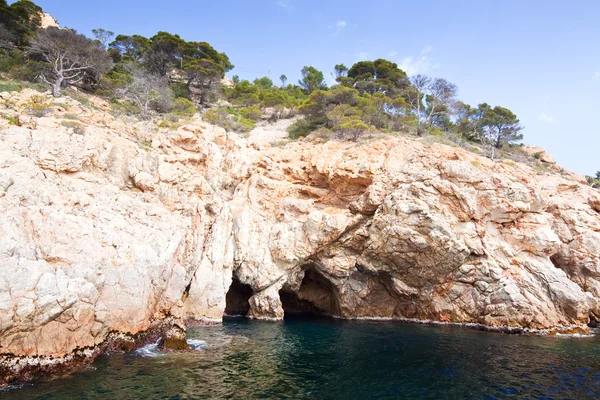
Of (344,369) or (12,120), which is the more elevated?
(12,120)

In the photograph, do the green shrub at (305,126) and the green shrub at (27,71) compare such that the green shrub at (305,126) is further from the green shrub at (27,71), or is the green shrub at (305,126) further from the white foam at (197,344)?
the white foam at (197,344)

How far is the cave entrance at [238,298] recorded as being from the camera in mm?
30125

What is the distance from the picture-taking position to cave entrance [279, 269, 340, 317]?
31250 millimetres

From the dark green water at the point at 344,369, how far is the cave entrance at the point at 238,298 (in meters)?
8.16

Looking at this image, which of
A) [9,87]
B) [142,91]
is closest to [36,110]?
[9,87]

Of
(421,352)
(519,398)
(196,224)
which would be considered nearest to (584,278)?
(421,352)

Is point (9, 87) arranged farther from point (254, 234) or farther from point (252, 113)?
point (252, 113)

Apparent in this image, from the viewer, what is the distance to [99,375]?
12484mm

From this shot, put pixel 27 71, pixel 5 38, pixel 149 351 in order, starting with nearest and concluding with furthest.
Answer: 1. pixel 149 351
2. pixel 27 71
3. pixel 5 38

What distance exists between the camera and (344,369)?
1507cm

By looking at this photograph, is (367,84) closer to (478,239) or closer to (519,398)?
(478,239)

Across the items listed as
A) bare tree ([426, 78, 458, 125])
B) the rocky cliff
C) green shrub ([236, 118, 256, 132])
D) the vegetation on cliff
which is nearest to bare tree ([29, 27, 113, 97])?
the vegetation on cliff

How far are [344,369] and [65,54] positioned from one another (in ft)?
132

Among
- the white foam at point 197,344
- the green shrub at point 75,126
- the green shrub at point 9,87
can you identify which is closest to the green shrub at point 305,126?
the green shrub at point 75,126
